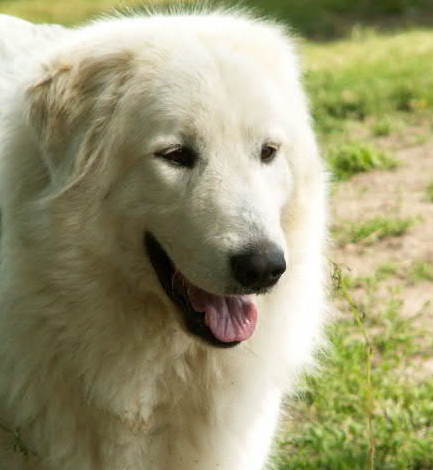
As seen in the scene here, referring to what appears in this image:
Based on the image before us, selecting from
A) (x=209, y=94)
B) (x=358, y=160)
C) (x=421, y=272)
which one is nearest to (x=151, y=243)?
(x=209, y=94)

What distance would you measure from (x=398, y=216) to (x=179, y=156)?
3411 millimetres

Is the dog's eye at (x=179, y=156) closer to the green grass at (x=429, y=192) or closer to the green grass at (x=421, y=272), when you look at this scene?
the green grass at (x=421, y=272)

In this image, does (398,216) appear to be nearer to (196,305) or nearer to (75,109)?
(196,305)

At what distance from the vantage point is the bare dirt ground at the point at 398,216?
516cm

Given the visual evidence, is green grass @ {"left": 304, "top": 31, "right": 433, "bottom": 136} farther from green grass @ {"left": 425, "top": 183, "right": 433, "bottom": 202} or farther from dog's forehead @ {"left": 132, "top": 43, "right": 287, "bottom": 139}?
dog's forehead @ {"left": 132, "top": 43, "right": 287, "bottom": 139}

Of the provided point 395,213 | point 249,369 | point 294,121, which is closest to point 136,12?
point 294,121

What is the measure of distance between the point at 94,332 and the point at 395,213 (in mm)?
3506

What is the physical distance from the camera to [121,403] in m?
3.12

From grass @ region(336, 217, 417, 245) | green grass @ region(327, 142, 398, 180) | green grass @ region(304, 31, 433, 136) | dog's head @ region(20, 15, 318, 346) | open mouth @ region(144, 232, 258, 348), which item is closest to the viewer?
dog's head @ region(20, 15, 318, 346)

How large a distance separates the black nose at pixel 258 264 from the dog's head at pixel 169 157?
1 cm

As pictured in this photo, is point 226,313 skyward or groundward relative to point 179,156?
groundward

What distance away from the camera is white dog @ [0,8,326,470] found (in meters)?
2.92

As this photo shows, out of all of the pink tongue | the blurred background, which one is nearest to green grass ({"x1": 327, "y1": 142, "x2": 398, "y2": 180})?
the blurred background

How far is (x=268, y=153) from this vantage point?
3109 millimetres
